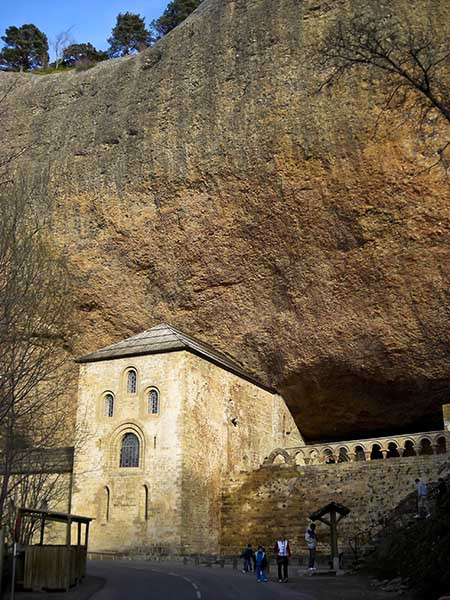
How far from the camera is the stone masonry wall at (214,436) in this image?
23.9 meters

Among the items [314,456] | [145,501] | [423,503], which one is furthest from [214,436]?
[423,503]

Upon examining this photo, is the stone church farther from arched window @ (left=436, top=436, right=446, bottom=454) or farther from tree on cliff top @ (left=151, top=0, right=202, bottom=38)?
tree on cliff top @ (left=151, top=0, right=202, bottom=38)

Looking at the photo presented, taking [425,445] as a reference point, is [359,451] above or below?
below

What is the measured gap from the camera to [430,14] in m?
22.7

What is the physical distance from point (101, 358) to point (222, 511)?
22.7 ft

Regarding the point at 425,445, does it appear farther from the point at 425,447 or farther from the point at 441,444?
the point at 441,444

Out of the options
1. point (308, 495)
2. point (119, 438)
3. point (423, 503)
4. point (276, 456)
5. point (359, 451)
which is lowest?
point (423, 503)

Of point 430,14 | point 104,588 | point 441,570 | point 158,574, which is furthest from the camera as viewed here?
point 430,14

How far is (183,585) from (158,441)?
10.0 meters

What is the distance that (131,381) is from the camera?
85.4ft

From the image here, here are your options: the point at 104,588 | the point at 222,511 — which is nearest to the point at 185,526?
the point at 222,511

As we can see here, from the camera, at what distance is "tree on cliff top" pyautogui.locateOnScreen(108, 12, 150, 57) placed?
166 feet

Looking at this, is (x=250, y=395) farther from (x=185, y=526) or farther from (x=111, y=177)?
(x=111, y=177)

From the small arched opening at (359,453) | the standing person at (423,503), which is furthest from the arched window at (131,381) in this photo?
the standing person at (423,503)
